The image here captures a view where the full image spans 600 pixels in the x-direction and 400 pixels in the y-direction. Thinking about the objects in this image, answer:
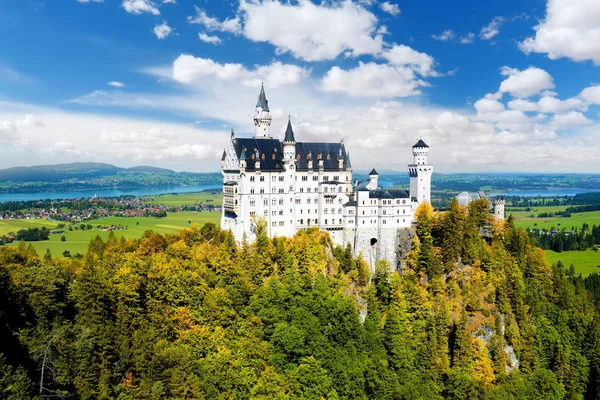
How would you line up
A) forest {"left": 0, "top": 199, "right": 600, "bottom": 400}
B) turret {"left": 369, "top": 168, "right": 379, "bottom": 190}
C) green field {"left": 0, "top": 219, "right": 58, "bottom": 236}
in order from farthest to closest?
1. green field {"left": 0, "top": 219, "right": 58, "bottom": 236}
2. turret {"left": 369, "top": 168, "right": 379, "bottom": 190}
3. forest {"left": 0, "top": 199, "right": 600, "bottom": 400}

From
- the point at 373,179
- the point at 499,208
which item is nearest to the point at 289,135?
the point at 373,179

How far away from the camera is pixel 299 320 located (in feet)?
174

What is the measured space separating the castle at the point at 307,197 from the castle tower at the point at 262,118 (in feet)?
4.68

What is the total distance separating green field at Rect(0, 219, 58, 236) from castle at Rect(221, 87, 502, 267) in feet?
300

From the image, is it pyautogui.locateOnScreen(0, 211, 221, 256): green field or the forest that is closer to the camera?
the forest

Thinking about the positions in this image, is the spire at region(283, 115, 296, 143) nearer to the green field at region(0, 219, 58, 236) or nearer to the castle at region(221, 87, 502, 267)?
the castle at region(221, 87, 502, 267)

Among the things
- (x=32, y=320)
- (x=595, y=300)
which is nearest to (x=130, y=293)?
(x=32, y=320)

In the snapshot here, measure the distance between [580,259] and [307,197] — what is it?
10245 centimetres

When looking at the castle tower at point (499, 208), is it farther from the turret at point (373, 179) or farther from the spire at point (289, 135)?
the spire at point (289, 135)

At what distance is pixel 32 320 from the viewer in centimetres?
4144

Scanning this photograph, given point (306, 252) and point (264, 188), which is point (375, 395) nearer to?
point (306, 252)

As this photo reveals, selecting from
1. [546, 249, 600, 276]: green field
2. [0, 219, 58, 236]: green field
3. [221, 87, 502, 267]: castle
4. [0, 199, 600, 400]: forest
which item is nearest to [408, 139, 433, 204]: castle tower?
[221, 87, 502, 267]: castle

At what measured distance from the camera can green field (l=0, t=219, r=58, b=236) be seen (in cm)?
13462

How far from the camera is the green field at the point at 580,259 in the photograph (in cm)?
12519
